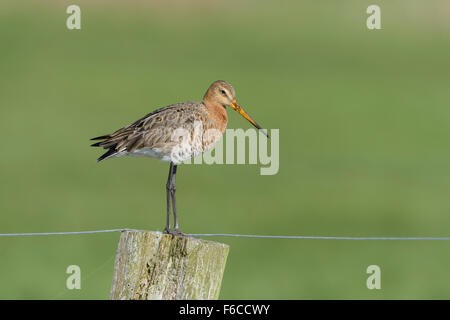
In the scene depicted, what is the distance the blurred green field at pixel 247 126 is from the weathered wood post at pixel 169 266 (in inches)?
299

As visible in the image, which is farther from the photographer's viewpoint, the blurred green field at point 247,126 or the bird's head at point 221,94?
the blurred green field at point 247,126

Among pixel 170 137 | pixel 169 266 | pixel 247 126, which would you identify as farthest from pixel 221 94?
pixel 247 126

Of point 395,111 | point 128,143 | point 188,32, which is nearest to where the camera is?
point 128,143

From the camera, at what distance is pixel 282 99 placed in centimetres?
4178

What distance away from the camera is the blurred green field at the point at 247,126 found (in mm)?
17609

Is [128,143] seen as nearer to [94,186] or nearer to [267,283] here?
[267,283]

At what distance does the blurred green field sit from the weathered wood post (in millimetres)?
7589

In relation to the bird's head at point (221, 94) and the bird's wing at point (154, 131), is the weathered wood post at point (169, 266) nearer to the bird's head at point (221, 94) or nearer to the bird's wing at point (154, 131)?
the bird's wing at point (154, 131)

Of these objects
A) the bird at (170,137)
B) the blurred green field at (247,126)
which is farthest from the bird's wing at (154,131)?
the blurred green field at (247,126)

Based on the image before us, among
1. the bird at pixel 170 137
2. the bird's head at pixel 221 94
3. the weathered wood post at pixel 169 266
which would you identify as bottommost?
the weathered wood post at pixel 169 266

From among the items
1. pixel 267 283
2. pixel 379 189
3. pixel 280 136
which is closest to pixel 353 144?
pixel 280 136

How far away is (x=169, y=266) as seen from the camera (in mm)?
6172

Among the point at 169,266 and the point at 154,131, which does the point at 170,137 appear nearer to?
the point at 154,131

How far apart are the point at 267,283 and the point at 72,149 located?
16665 millimetres
